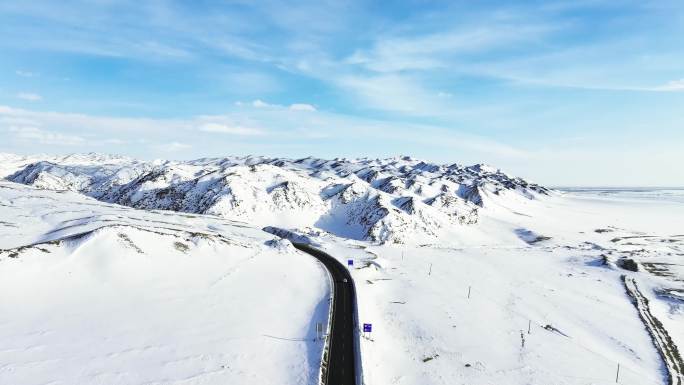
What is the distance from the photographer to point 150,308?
41969 mm

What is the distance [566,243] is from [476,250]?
170 feet

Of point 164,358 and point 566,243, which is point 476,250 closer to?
point 566,243

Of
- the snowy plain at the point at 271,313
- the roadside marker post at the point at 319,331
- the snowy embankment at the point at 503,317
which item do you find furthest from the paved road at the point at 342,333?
the snowy embankment at the point at 503,317

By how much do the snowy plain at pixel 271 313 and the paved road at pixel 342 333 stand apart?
1.35m

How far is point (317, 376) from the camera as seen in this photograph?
3036 cm

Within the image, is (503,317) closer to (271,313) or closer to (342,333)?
(342,333)

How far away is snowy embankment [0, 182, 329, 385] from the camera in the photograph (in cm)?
3005

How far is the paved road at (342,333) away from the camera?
103 ft

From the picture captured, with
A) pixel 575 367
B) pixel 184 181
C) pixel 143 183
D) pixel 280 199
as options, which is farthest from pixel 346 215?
pixel 575 367

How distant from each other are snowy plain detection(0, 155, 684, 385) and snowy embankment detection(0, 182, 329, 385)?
0.58 feet

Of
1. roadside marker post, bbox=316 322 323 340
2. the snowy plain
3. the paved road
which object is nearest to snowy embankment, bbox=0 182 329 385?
the snowy plain

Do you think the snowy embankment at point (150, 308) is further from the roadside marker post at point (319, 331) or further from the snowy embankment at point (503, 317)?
the snowy embankment at point (503, 317)

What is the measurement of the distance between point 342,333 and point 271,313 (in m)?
8.95

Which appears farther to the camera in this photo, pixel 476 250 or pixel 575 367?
pixel 476 250
